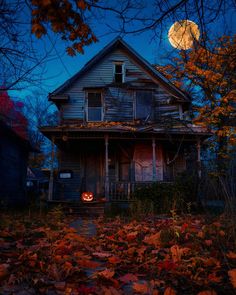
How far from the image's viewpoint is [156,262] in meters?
3.79

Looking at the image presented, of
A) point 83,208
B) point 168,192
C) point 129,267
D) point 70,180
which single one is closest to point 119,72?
point 70,180

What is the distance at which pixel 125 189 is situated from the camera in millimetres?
13742

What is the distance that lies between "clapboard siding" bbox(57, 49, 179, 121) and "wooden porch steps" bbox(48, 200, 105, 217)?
505cm

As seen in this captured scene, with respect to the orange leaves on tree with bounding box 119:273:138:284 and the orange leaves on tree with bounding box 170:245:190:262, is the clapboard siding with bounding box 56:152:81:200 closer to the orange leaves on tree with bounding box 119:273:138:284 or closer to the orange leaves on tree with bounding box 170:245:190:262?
the orange leaves on tree with bounding box 170:245:190:262

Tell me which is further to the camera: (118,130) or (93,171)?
(93,171)

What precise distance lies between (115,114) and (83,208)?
577cm

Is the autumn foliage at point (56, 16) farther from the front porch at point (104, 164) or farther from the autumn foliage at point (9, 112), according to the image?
the front porch at point (104, 164)

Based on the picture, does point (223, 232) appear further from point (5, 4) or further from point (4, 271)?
point (5, 4)

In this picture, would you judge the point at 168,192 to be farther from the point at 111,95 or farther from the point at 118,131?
the point at 111,95

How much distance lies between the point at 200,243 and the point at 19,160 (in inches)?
567

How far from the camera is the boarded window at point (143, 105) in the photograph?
16.4 metres

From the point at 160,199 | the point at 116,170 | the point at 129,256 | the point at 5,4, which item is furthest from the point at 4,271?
the point at 116,170

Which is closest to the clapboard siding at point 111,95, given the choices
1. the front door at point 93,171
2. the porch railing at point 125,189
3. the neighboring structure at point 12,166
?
the front door at point 93,171

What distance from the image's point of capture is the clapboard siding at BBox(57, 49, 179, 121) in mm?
16344
